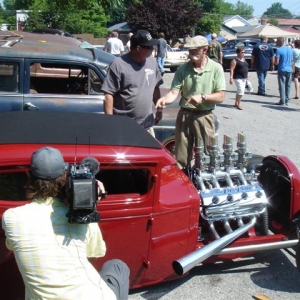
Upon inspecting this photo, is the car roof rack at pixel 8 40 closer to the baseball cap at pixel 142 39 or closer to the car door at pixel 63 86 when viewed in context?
the car door at pixel 63 86

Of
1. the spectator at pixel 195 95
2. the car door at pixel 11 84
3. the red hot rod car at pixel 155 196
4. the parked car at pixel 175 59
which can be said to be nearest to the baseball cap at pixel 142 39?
the spectator at pixel 195 95

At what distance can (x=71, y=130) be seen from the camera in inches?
141

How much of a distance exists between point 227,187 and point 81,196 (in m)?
1.87

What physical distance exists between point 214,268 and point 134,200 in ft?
4.07

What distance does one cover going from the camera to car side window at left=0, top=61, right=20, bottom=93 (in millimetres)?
6250

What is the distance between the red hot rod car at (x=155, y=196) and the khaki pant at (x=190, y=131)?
72cm

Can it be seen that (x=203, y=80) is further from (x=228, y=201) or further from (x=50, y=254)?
(x=50, y=254)

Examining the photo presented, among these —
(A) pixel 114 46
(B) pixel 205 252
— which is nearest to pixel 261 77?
(A) pixel 114 46

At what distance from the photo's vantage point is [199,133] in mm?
5121

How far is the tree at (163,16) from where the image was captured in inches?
1548

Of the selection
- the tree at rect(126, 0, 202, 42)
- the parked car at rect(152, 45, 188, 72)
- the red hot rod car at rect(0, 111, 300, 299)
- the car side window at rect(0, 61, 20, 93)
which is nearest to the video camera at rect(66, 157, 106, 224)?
the red hot rod car at rect(0, 111, 300, 299)

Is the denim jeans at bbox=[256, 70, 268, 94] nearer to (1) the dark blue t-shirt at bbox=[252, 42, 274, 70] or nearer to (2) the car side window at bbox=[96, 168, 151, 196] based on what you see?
(1) the dark blue t-shirt at bbox=[252, 42, 274, 70]

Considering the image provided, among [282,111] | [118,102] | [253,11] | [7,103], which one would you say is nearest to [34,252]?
[118,102]

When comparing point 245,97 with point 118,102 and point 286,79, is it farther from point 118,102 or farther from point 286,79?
point 118,102
